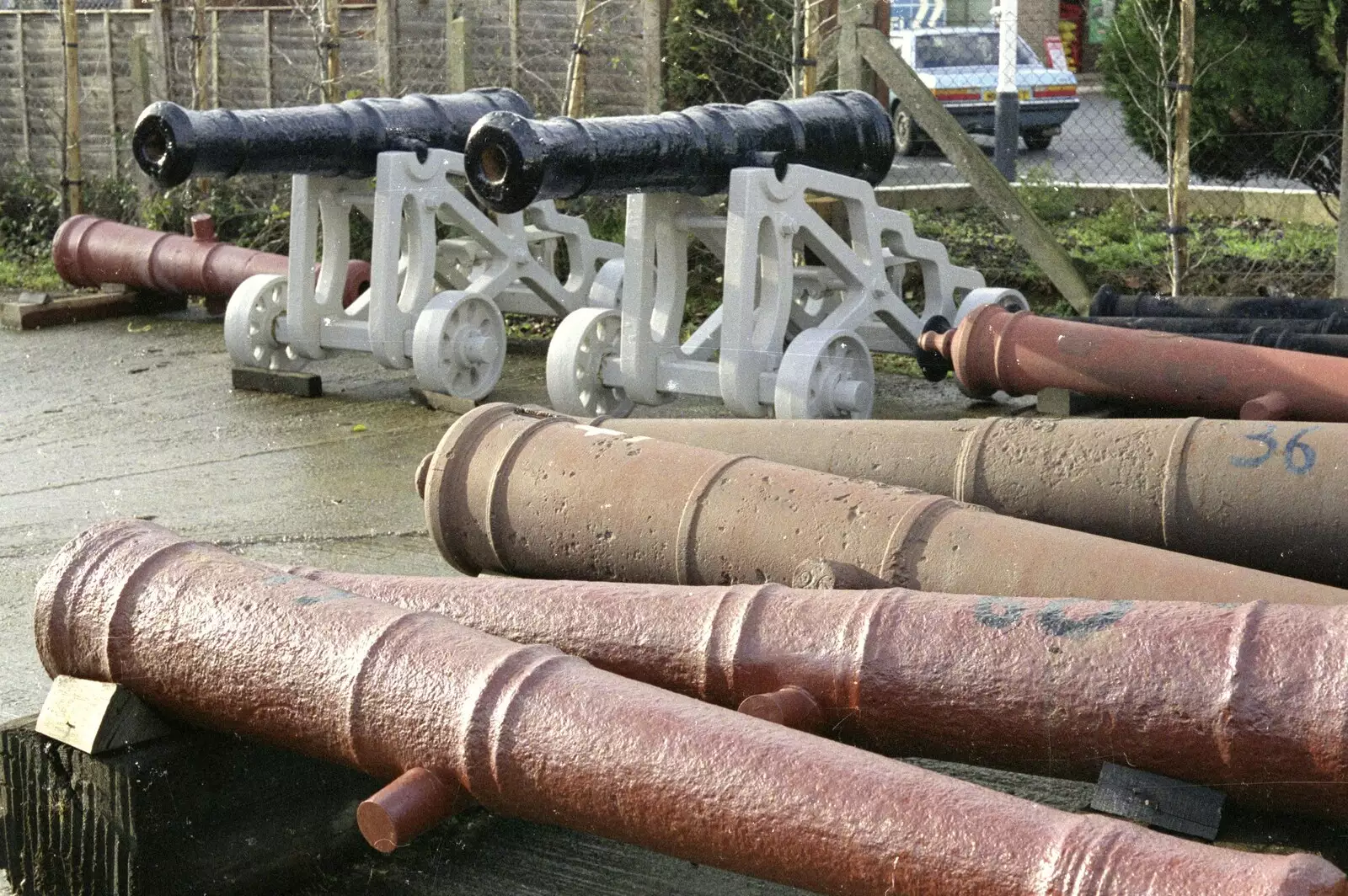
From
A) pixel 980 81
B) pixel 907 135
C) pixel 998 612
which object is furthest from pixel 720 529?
pixel 980 81

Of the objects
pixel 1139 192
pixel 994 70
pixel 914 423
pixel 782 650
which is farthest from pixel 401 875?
pixel 994 70

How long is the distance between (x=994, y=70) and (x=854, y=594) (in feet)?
60.0

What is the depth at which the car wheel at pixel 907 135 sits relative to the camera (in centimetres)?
1605

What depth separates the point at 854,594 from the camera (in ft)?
10.1

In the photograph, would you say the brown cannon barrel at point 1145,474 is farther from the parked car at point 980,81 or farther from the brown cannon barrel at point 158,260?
the parked car at point 980,81

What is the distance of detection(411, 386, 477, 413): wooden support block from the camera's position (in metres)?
7.84

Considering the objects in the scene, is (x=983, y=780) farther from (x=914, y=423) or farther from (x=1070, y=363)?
(x=1070, y=363)

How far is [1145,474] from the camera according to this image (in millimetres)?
4156

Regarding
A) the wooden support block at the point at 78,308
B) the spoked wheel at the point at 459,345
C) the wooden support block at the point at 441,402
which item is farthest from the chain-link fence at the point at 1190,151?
the wooden support block at the point at 78,308

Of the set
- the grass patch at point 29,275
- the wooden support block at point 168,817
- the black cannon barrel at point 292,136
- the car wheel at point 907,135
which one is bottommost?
the wooden support block at point 168,817

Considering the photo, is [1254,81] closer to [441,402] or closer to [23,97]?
[441,402]

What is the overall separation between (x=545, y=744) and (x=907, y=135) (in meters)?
14.8

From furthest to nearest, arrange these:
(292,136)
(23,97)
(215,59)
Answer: (23,97) → (215,59) → (292,136)

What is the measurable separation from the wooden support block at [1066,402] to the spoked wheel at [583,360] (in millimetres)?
1777
